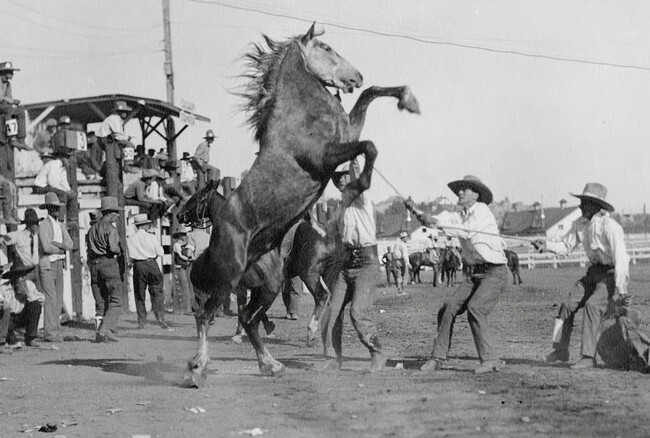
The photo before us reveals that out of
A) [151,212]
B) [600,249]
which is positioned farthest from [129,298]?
[600,249]

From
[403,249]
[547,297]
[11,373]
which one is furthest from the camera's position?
[403,249]

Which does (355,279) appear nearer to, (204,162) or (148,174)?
(148,174)

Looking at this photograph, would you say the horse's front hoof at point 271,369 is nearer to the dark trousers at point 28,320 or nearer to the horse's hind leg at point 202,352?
the horse's hind leg at point 202,352

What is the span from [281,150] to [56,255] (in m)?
7.23

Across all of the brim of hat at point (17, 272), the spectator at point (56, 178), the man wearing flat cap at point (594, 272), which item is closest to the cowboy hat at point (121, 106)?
the spectator at point (56, 178)

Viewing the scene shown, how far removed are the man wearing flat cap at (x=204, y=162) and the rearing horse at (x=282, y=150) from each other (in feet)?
40.9

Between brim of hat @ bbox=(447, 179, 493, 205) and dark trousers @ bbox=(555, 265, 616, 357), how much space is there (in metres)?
1.34

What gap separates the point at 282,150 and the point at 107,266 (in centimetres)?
646

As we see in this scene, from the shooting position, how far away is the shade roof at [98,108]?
78.1 ft

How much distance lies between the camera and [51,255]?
14469mm

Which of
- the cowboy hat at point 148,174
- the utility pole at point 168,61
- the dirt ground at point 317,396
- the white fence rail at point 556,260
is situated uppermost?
the utility pole at point 168,61

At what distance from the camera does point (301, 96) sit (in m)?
8.89

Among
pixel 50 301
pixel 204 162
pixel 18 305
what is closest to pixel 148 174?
pixel 204 162

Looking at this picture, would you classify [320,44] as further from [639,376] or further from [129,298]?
[129,298]
